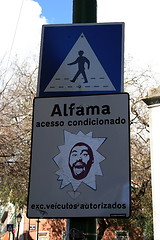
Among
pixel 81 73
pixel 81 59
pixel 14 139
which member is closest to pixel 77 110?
pixel 81 73

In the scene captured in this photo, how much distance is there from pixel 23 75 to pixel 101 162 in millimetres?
16092

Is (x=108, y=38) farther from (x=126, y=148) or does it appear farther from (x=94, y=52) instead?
(x=126, y=148)

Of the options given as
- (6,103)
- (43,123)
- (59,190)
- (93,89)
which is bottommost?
(59,190)

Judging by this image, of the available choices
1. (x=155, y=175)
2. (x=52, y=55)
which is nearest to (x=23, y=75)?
(x=155, y=175)

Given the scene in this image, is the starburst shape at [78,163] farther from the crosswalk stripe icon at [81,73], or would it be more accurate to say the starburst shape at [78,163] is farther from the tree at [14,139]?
the tree at [14,139]

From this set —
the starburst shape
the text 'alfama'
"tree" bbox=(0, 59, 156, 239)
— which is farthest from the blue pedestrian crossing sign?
"tree" bbox=(0, 59, 156, 239)

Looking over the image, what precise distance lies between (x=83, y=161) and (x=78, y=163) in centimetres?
3

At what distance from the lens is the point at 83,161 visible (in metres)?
2.04

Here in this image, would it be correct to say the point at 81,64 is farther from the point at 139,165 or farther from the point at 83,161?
the point at 139,165

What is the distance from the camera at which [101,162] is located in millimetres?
2018

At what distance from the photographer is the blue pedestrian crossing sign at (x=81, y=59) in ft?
7.75

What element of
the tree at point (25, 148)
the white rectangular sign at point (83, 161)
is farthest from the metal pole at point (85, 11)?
the tree at point (25, 148)

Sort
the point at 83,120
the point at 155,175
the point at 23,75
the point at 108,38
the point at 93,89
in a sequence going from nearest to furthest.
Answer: the point at 83,120, the point at 93,89, the point at 108,38, the point at 155,175, the point at 23,75

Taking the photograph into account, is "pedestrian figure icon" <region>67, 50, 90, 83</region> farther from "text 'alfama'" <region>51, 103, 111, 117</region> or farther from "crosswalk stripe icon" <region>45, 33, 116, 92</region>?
"text 'alfama'" <region>51, 103, 111, 117</region>
